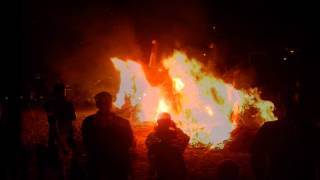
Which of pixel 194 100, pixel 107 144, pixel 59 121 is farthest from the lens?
pixel 194 100

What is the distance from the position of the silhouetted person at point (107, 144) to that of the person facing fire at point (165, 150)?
360mm

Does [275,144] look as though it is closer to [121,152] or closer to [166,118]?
[166,118]

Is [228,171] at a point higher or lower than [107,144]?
lower

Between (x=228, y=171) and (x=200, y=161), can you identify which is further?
(x=200, y=161)

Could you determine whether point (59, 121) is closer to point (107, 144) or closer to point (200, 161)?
point (107, 144)

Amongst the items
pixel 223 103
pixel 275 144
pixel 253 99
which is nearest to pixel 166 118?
pixel 275 144

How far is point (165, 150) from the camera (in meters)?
5.89

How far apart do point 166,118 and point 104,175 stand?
996 mm

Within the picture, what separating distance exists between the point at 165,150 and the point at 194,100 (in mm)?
12252

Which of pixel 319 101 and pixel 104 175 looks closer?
pixel 104 175

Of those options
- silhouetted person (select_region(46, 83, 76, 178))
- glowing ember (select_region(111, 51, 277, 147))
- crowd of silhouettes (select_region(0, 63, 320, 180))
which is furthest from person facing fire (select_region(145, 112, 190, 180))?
glowing ember (select_region(111, 51, 277, 147))

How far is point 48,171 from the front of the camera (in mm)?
8523

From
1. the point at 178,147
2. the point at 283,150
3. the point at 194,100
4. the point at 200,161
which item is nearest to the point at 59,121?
the point at 178,147

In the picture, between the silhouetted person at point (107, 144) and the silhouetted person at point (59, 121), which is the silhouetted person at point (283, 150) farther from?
the silhouetted person at point (59, 121)
